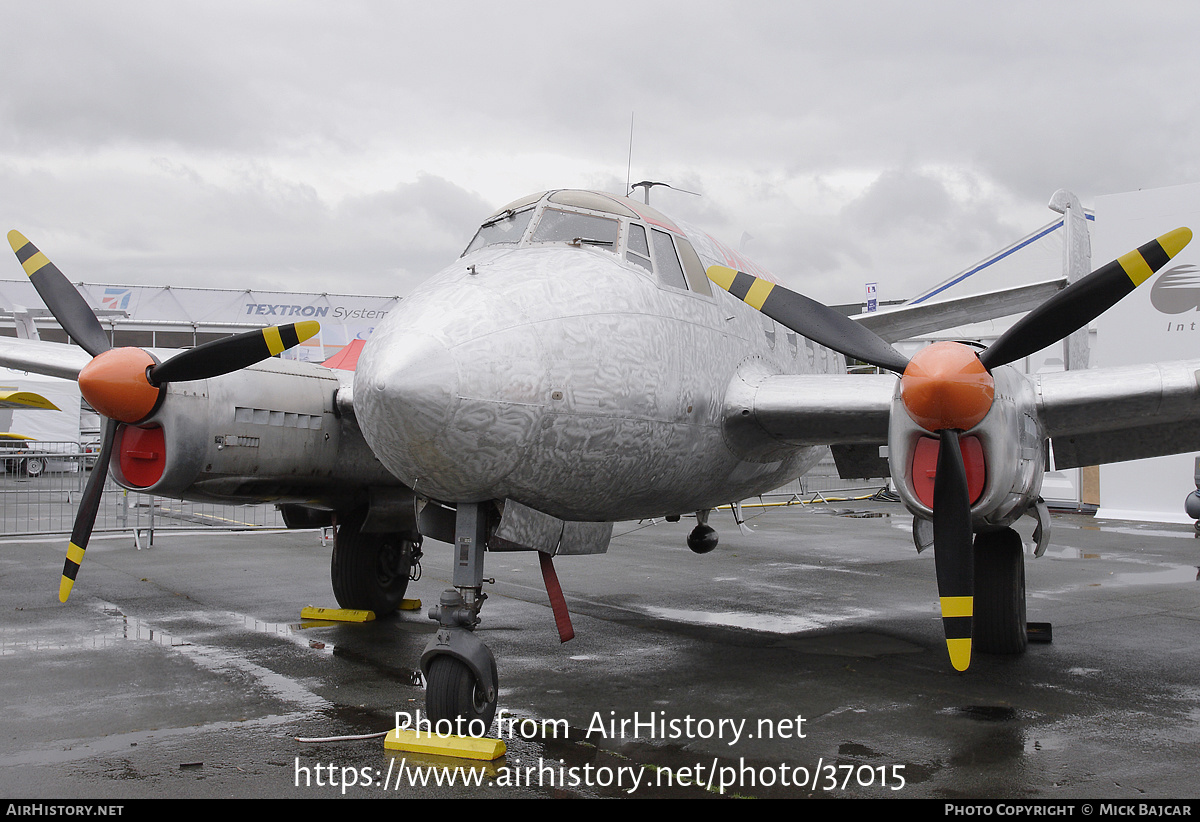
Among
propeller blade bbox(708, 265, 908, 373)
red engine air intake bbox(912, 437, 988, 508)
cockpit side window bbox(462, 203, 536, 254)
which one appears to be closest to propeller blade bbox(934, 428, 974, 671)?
red engine air intake bbox(912, 437, 988, 508)

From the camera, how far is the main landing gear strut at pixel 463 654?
18.8 ft

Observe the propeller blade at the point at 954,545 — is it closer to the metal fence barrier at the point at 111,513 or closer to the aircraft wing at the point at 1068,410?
the aircraft wing at the point at 1068,410

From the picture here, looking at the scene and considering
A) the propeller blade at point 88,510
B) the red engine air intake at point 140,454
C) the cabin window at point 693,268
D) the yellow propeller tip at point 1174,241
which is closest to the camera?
the yellow propeller tip at point 1174,241

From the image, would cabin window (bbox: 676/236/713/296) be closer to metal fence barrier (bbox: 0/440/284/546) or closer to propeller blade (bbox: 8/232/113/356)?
propeller blade (bbox: 8/232/113/356)

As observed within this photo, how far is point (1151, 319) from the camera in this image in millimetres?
20672

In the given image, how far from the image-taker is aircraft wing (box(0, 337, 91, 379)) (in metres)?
8.97

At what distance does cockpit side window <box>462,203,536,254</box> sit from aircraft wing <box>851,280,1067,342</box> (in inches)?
186

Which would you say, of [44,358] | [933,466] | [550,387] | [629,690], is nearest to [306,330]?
[550,387]

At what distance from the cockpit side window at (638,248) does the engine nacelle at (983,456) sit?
214 cm

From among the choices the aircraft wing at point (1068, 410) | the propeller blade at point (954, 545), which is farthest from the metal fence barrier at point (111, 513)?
the propeller blade at point (954, 545)

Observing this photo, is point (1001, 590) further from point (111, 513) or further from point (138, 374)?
point (111, 513)

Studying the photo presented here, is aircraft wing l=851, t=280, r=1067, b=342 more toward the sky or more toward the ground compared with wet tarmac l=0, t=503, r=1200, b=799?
more toward the sky

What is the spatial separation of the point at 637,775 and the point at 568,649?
3.51 m

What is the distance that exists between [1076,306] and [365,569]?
24.5ft
